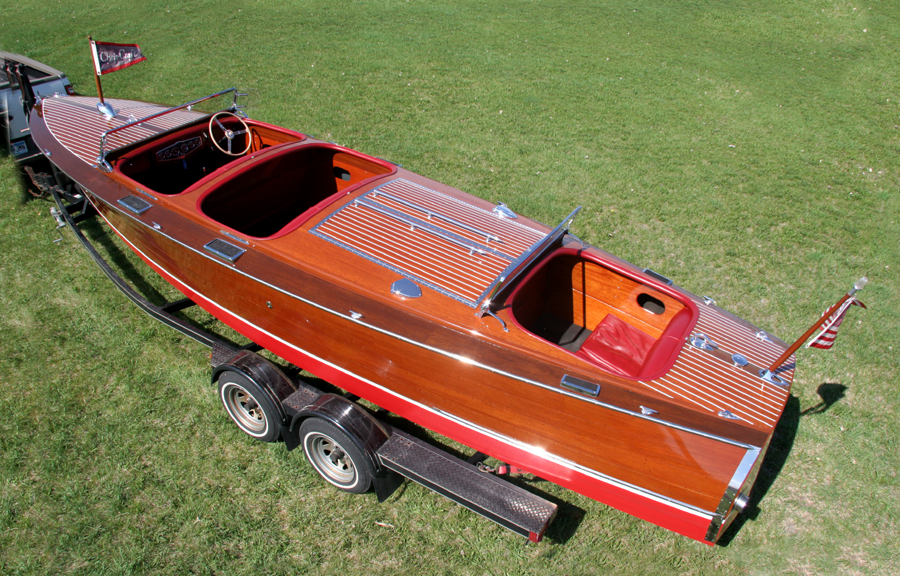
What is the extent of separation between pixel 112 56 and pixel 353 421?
442cm

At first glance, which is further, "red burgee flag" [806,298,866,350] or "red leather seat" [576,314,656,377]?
"red leather seat" [576,314,656,377]

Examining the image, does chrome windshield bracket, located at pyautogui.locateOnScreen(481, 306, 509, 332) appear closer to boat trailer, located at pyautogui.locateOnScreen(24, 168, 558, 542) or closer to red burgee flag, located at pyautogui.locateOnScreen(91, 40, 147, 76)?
boat trailer, located at pyautogui.locateOnScreen(24, 168, 558, 542)

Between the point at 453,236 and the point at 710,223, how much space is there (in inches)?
164

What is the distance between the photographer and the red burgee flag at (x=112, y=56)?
5.03 metres

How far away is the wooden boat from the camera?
10.6 ft

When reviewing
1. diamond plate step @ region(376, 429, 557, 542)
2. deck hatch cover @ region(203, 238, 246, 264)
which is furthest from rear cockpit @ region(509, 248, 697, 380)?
deck hatch cover @ region(203, 238, 246, 264)

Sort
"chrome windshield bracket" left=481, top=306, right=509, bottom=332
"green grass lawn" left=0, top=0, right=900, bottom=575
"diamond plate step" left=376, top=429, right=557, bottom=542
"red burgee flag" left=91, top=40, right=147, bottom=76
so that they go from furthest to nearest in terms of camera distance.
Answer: "red burgee flag" left=91, top=40, right=147, bottom=76 → "green grass lawn" left=0, top=0, right=900, bottom=575 → "chrome windshield bracket" left=481, top=306, right=509, bottom=332 → "diamond plate step" left=376, top=429, right=557, bottom=542

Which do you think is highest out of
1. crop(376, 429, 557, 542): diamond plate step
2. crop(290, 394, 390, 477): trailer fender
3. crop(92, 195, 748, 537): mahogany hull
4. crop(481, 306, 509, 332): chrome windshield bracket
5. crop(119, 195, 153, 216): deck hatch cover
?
crop(481, 306, 509, 332): chrome windshield bracket

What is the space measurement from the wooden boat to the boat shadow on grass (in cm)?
84

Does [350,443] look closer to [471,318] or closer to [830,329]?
[471,318]

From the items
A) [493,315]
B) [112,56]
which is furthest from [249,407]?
[112,56]

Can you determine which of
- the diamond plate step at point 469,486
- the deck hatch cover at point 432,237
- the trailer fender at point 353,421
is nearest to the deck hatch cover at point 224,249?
the deck hatch cover at point 432,237

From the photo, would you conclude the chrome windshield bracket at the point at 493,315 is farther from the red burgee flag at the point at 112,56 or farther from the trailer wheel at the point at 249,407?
the red burgee flag at the point at 112,56

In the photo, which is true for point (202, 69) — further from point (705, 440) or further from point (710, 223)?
point (705, 440)
